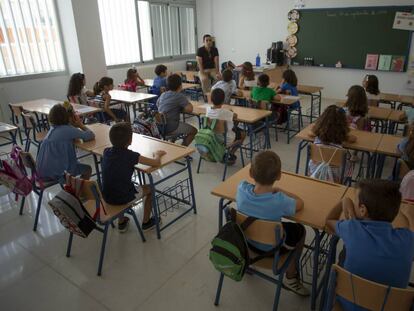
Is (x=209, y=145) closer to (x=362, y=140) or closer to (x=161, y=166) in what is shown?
(x=161, y=166)

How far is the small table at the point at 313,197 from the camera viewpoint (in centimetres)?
182

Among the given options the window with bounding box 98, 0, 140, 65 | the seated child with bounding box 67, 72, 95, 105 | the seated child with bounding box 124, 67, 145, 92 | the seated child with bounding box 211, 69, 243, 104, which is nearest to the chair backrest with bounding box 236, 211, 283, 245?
the seated child with bounding box 211, 69, 243, 104

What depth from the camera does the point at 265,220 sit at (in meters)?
1.71

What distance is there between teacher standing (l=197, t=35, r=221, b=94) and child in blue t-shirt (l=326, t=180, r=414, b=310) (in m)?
5.69

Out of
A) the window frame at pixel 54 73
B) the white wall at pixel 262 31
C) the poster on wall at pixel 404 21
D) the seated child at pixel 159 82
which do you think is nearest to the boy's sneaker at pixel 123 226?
the seated child at pixel 159 82

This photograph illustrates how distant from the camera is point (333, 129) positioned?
286 cm

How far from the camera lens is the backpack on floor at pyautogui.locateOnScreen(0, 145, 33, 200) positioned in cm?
281

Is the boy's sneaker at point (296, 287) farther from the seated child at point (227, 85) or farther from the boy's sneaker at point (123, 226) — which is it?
the seated child at point (227, 85)

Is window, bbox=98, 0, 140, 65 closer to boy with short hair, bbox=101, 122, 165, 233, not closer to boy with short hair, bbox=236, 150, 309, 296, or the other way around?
boy with short hair, bbox=101, 122, 165, 233

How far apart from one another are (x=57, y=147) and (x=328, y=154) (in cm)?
245

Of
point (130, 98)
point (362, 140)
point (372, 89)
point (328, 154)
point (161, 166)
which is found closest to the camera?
point (161, 166)

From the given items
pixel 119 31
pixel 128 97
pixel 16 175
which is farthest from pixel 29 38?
pixel 16 175

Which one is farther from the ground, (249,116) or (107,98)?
(107,98)

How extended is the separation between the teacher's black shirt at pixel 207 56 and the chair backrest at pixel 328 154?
4.63 meters
